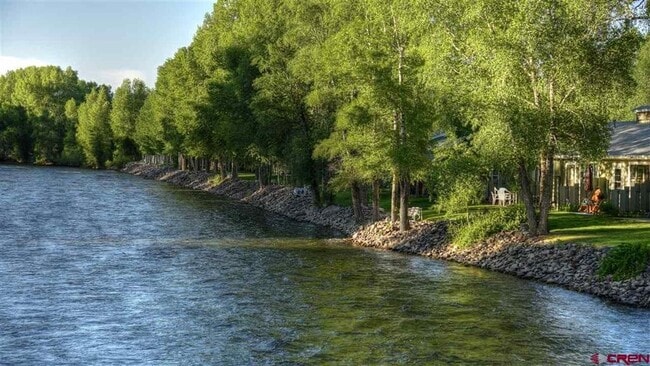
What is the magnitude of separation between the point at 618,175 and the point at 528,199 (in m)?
11.2

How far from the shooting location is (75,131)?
16800cm

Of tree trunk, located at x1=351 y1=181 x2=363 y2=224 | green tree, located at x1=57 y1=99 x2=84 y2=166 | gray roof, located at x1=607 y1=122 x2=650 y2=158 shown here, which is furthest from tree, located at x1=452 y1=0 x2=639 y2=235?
green tree, located at x1=57 y1=99 x2=84 y2=166

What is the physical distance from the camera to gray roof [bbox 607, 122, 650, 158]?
1702 inches

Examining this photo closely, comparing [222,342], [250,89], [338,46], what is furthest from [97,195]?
[222,342]

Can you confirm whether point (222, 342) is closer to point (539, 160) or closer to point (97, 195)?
point (539, 160)

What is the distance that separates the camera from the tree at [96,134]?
6152 inches

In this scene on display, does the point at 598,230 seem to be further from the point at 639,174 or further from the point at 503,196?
the point at 503,196

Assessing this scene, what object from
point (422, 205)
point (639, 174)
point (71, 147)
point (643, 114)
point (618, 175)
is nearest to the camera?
point (639, 174)

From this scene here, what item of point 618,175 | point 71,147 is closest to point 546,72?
point 618,175

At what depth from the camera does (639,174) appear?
4388 centimetres

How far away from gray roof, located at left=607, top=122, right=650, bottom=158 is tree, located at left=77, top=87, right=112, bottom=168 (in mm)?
125538

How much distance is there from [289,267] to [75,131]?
146 m

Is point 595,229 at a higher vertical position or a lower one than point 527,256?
higher

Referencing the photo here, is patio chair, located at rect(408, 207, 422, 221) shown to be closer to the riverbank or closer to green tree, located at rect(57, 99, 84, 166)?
the riverbank
